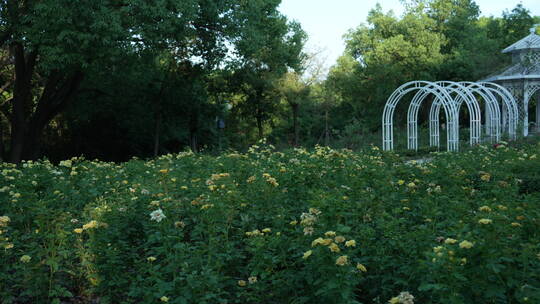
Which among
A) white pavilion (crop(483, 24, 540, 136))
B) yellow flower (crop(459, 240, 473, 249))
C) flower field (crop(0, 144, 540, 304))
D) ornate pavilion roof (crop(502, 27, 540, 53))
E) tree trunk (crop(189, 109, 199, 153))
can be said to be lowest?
flower field (crop(0, 144, 540, 304))

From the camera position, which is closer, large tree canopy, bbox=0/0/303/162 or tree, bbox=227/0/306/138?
large tree canopy, bbox=0/0/303/162

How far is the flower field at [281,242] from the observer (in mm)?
2805

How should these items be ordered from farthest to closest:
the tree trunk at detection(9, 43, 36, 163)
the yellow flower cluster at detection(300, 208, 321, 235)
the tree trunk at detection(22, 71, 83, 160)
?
the tree trunk at detection(22, 71, 83, 160) < the tree trunk at detection(9, 43, 36, 163) < the yellow flower cluster at detection(300, 208, 321, 235)

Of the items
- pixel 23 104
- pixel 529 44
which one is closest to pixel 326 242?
pixel 23 104

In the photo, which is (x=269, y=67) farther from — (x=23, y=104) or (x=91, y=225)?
(x=91, y=225)

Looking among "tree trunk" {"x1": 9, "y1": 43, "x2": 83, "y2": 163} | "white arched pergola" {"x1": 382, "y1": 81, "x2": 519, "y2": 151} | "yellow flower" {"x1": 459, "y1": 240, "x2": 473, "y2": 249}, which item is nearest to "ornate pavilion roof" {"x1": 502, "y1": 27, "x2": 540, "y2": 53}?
"white arched pergola" {"x1": 382, "y1": 81, "x2": 519, "y2": 151}

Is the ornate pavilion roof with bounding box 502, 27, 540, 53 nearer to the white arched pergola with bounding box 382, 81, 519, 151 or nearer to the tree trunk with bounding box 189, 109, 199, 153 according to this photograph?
the white arched pergola with bounding box 382, 81, 519, 151

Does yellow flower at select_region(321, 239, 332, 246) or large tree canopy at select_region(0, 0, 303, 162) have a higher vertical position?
large tree canopy at select_region(0, 0, 303, 162)

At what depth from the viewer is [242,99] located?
29812 millimetres

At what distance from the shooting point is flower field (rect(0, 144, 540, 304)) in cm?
280

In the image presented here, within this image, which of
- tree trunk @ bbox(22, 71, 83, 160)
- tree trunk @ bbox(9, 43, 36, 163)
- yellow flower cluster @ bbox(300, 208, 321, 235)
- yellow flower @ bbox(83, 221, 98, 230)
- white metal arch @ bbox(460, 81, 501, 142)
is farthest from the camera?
white metal arch @ bbox(460, 81, 501, 142)

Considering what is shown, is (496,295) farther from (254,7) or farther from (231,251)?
(254,7)

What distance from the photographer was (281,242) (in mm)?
3547

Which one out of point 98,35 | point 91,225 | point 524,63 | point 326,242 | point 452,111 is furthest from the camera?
point 524,63
